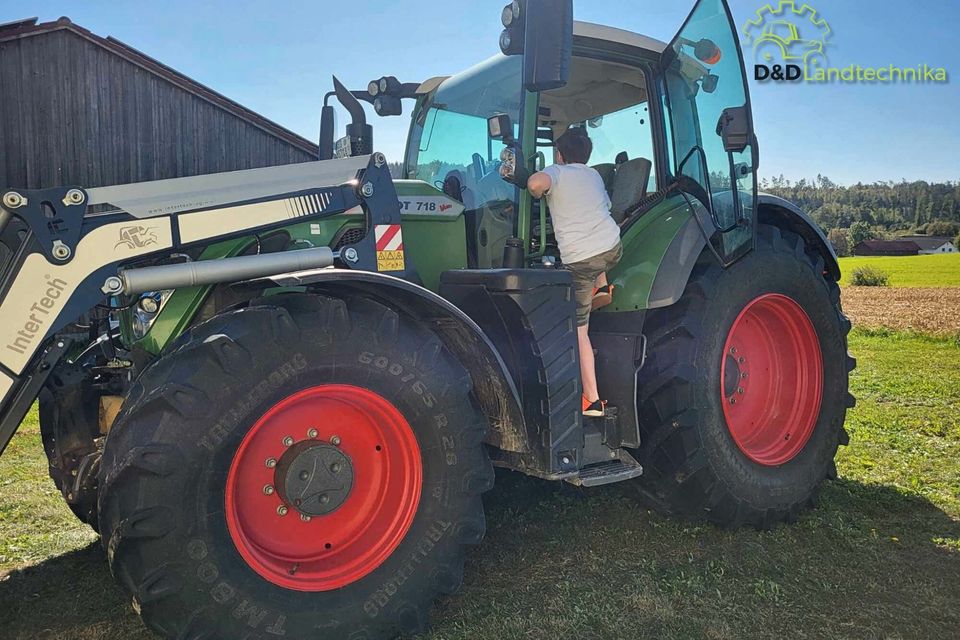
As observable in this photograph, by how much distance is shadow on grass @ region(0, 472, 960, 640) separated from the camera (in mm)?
3301

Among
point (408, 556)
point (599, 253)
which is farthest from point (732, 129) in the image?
point (408, 556)

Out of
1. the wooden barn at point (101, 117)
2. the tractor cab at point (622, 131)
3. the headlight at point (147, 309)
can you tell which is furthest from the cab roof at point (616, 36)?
the wooden barn at point (101, 117)

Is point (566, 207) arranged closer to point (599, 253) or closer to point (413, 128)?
point (599, 253)

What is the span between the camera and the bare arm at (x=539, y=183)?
3895mm

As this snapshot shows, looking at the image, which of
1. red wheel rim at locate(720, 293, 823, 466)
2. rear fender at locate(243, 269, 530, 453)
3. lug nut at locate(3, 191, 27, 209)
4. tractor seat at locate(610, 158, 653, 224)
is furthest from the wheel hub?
red wheel rim at locate(720, 293, 823, 466)

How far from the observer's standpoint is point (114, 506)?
2.63 m

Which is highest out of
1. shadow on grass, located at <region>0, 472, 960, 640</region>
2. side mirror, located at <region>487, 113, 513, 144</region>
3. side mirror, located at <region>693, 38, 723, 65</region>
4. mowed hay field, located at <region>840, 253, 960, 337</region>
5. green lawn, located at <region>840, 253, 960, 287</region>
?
side mirror, located at <region>693, 38, 723, 65</region>

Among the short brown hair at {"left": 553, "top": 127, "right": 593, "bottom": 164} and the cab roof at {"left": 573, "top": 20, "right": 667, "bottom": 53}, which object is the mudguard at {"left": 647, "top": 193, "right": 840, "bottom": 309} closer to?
the short brown hair at {"left": 553, "top": 127, "right": 593, "bottom": 164}

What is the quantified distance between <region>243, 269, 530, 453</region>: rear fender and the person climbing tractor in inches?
22.8

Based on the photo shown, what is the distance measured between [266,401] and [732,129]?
291cm

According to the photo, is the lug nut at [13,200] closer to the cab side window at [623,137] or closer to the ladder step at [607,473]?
the ladder step at [607,473]

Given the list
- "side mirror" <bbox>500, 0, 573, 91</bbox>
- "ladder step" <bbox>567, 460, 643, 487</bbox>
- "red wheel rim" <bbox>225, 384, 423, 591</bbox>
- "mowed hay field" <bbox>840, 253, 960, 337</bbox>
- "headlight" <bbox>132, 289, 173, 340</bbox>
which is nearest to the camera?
"red wheel rim" <bbox>225, 384, 423, 591</bbox>

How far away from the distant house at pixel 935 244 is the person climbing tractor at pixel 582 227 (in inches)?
3415

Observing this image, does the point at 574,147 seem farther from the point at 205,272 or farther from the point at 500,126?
the point at 205,272
